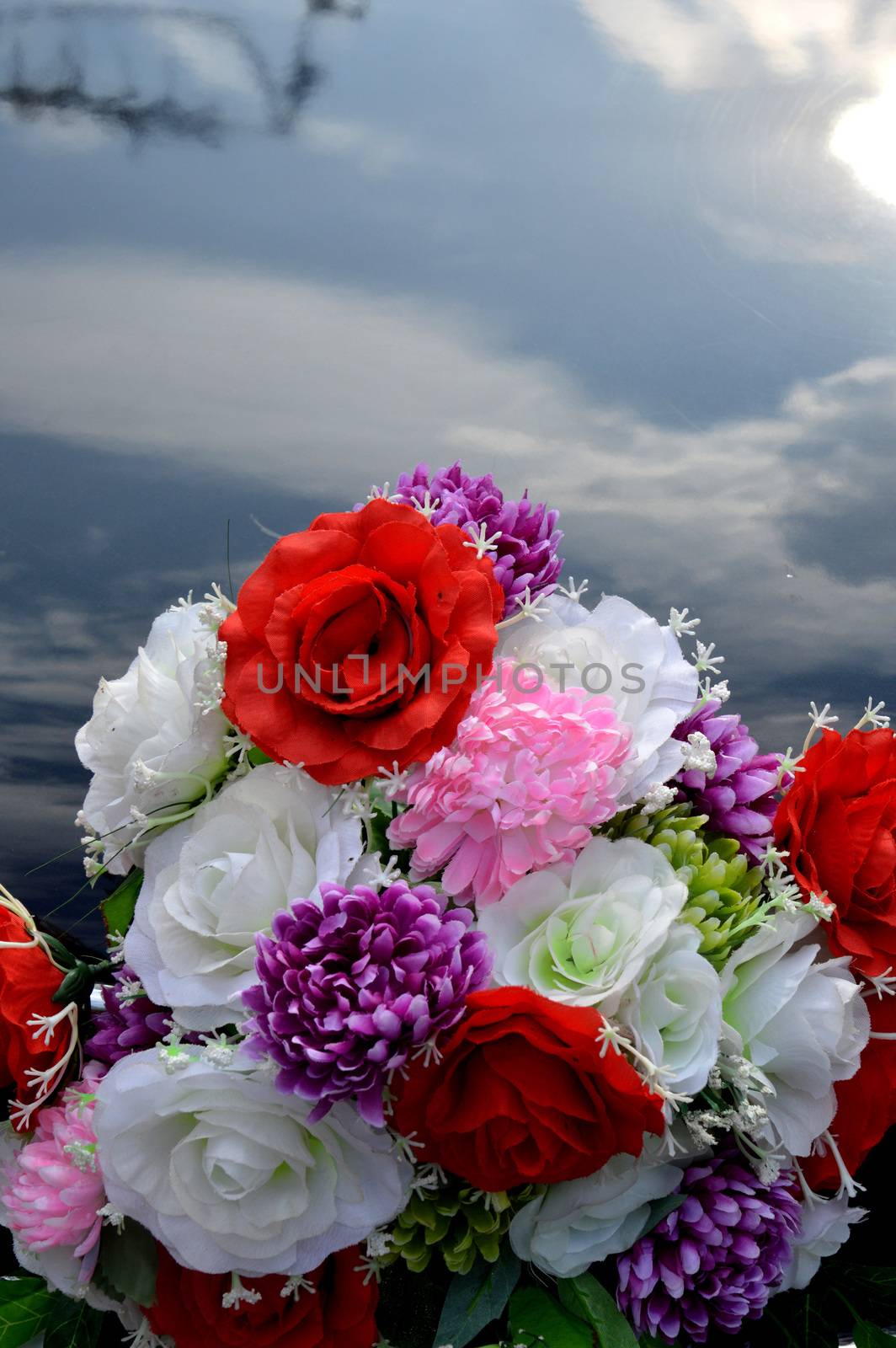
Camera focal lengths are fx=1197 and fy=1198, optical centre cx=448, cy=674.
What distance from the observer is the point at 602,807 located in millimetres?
788

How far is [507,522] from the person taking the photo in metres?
0.94

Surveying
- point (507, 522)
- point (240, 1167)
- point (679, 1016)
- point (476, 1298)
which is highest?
point (507, 522)

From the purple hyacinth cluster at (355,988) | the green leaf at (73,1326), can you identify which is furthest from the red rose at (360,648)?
the green leaf at (73,1326)

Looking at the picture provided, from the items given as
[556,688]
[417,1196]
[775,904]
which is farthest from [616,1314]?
[556,688]

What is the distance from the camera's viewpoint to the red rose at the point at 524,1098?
0.71 m

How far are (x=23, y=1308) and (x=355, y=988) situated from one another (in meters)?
0.43

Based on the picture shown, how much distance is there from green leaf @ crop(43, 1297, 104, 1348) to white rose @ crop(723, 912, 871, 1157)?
0.52 metres

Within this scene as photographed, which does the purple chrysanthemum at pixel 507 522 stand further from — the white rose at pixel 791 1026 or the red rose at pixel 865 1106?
the red rose at pixel 865 1106

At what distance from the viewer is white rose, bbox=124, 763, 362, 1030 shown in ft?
2.52

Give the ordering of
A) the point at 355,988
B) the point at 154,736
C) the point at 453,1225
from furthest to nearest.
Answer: the point at 154,736, the point at 453,1225, the point at 355,988

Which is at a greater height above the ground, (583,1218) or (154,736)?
(154,736)

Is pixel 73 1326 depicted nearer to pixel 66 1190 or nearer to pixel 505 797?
pixel 66 1190

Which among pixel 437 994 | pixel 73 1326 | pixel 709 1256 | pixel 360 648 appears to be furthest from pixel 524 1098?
pixel 73 1326

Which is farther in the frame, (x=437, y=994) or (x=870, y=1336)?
(x=870, y=1336)
